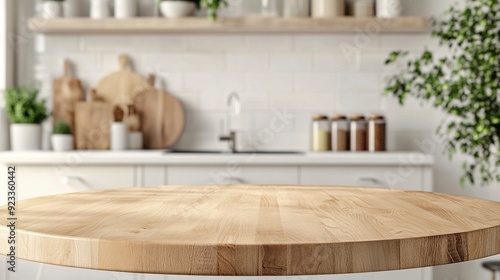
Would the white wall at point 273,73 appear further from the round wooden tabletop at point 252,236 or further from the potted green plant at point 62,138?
the round wooden tabletop at point 252,236

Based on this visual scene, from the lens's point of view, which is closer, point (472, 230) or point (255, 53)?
point (472, 230)

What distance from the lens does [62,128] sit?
141 inches

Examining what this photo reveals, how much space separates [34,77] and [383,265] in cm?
321

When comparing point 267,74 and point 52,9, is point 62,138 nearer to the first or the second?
point 52,9

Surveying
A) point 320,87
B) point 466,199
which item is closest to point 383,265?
point 466,199

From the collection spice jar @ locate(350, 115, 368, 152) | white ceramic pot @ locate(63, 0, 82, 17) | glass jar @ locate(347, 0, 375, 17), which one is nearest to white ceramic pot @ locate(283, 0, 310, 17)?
glass jar @ locate(347, 0, 375, 17)

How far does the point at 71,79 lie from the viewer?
3.78 m

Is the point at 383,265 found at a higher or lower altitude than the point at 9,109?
lower

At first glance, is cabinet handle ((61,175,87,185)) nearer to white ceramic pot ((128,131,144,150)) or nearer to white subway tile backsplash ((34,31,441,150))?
white ceramic pot ((128,131,144,150))

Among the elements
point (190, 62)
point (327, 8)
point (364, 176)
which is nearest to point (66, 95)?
point (190, 62)

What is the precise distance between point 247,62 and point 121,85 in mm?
706

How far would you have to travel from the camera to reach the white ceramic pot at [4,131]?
3.68 m

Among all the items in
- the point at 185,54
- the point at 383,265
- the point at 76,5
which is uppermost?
the point at 76,5

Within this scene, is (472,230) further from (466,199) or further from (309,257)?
(466,199)
